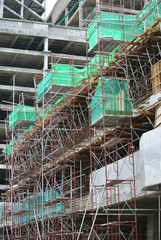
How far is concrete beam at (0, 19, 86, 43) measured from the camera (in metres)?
44.2

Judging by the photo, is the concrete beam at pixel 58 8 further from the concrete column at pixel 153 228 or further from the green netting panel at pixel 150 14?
the concrete column at pixel 153 228

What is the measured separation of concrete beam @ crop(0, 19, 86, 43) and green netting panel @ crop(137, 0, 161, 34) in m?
25.0

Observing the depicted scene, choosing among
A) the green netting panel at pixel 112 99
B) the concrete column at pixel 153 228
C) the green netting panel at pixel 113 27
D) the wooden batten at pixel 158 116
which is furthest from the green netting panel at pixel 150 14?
the concrete column at pixel 153 228

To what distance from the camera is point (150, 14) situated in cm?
1934

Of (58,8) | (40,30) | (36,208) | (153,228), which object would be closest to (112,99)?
(153,228)

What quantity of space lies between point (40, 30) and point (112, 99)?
28.2 meters

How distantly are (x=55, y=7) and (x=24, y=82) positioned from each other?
15.1 metres

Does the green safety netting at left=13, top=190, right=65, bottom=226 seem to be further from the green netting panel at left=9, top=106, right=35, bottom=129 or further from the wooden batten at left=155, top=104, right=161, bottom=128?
the wooden batten at left=155, top=104, right=161, bottom=128

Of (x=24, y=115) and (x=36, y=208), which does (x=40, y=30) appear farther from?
(x=36, y=208)

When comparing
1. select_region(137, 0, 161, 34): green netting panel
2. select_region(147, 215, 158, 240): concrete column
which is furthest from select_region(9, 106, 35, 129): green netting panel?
select_region(147, 215, 158, 240): concrete column

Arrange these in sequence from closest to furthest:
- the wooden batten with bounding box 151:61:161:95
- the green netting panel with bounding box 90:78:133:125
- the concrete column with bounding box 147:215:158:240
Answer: the wooden batten with bounding box 151:61:161:95
the green netting panel with bounding box 90:78:133:125
the concrete column with bounding box 147:215:158:240

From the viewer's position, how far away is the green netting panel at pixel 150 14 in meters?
18.6

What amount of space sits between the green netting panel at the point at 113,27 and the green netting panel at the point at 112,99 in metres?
2.08

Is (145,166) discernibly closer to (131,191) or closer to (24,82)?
(131,191)
